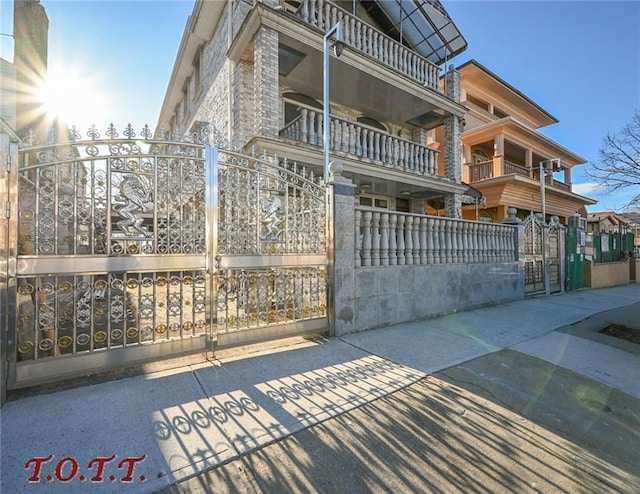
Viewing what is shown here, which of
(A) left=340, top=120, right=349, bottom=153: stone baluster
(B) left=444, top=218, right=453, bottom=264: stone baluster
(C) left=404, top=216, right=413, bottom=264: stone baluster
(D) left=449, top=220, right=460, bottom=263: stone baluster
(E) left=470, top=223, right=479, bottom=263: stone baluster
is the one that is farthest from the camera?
(A) left=340, top=120, right=349, bottom=153: stone baluster

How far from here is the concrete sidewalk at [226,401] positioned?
5.93ft

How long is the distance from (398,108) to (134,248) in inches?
380

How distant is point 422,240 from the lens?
572 cm

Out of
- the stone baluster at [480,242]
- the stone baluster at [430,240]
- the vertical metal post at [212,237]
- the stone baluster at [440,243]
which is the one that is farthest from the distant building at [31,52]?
the stone baluster at [480,242]

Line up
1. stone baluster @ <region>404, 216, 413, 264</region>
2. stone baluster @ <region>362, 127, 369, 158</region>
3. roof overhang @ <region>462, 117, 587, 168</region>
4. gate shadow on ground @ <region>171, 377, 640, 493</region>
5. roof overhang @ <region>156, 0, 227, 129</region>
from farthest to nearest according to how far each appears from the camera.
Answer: roof overhang @ <region>462, 117, 587, 168</region> → roof overhang @ <region>156, 0, 227, 129</region> → stone baluster @ <region>362, 127, 369, 158</region> → stone baluster @ <region>404, 216, 413, 264</region> → gate shadow on ground @ <region>171, 377, 640, 493</region>

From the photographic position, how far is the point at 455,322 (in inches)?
211

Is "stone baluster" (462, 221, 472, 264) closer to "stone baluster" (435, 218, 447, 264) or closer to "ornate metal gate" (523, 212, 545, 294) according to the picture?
"stone baluster" (435, 218, 447, 264)

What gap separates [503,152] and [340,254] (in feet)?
47.8

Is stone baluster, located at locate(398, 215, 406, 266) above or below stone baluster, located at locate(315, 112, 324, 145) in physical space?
below

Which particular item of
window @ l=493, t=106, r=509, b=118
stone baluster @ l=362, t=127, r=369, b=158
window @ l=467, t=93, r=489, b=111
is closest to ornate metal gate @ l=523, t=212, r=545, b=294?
stone baluster @ l=362, t=127, r=369, b=158

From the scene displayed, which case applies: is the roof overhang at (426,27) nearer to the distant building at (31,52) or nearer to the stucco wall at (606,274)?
the stucco wall at (606,274)

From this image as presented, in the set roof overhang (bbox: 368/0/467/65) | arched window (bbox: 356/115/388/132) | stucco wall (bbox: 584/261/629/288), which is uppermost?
roof overhang (bbox: 368/0/467/65)

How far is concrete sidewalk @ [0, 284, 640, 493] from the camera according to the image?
1807 mm

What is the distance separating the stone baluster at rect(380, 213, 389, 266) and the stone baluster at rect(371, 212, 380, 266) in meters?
0.12
